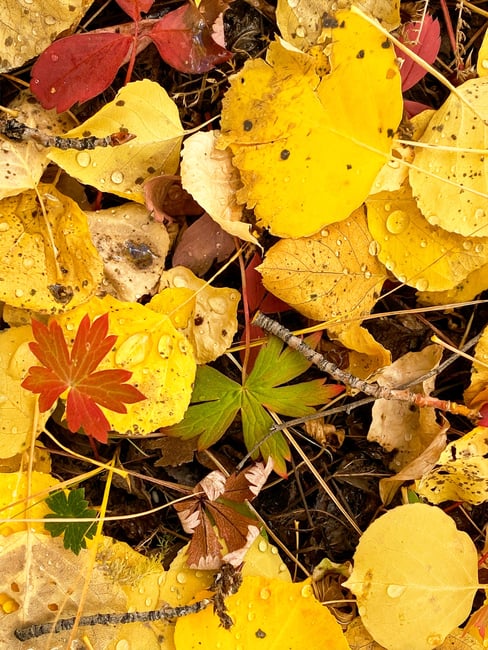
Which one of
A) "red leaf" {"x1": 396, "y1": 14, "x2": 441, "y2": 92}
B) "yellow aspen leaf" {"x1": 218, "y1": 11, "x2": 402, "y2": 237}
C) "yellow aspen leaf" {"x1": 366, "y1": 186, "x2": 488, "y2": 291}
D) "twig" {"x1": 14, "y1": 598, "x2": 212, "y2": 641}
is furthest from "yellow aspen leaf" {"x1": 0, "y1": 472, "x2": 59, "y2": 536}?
"red leaf" {"x1": 396, "y1": 14, "x2": 441, "y2": 92}

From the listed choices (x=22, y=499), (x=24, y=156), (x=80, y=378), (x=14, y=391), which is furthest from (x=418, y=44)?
(x=22, y=499)

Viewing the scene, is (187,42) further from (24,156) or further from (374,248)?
(374,248)

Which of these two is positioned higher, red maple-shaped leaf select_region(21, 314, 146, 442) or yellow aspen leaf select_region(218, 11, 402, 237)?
yellow aspen leaf select_region(218, 11, 402, 237)

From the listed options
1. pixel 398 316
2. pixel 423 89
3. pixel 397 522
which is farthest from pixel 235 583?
pixel 423 89

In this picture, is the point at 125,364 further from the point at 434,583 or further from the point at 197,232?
the point at 434,583

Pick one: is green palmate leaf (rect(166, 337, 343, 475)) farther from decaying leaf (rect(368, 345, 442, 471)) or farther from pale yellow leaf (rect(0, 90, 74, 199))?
pale yellow leaf (rect(0, 90, 74, 199))
